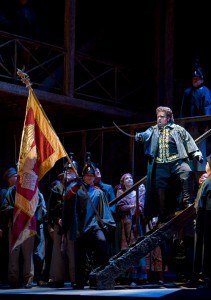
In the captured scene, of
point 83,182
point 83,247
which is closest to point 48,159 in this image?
point 83,182

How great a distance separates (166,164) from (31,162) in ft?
6.11

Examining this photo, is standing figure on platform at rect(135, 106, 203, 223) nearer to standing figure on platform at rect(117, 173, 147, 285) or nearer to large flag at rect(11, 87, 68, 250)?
standing figure on platform at rect(117, 173, 147, 285)

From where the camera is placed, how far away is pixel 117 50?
16.9m

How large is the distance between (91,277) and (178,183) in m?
1.76

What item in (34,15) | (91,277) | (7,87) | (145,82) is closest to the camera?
(91,277)

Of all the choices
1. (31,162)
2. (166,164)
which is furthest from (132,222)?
(31,162)

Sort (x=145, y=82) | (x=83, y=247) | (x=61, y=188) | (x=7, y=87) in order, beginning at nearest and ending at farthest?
(x=83, y=247)
(x=61, y=188)
(x=7, y=87)
(x=145, y=82)

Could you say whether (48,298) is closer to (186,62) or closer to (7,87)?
(7,87)

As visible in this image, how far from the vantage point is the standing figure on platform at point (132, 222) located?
35.8ft

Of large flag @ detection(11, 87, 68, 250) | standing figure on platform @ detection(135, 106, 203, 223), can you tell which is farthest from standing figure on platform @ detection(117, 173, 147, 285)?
large flag @ detection(11, 87, 68, 250)

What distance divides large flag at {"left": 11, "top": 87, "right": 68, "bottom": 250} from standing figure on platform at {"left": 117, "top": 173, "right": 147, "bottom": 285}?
4.99ft

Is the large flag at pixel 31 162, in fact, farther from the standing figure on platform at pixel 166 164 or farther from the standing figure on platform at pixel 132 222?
the standing figure on platform at pixel 132 222

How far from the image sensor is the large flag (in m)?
10.2

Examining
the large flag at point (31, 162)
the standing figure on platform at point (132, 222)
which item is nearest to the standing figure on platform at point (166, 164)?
the standing figure on platform at point (132, 222)
